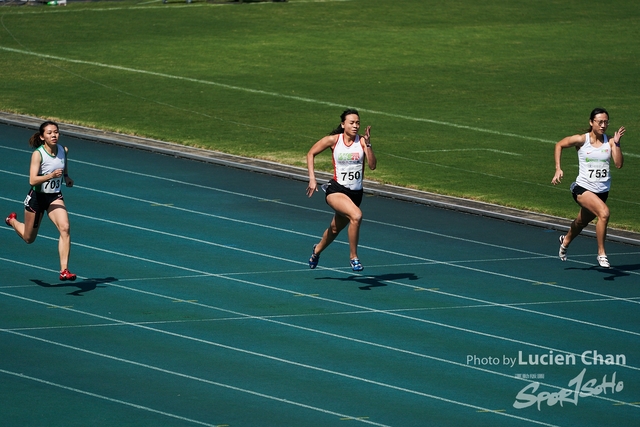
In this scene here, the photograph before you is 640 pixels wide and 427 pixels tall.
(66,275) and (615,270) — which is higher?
(66,275)

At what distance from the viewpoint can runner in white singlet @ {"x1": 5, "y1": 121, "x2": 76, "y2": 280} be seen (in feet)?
42.9

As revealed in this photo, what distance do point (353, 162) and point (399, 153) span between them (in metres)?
9.18

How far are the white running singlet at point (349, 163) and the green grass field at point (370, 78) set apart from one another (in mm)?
5524

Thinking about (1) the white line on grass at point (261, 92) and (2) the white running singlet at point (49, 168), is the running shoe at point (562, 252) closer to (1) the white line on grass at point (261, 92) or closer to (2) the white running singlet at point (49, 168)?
(2) the white running singlet at point (49, 168)

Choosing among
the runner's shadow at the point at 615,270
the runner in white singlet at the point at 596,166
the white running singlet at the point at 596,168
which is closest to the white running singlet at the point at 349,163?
the runner in white singlet at the point at 596,166

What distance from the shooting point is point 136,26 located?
125 ft

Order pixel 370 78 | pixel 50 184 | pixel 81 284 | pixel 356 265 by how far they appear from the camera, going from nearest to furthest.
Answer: pixel 50 184
pixel 356 265
pixel 81 284
pixel 370 78

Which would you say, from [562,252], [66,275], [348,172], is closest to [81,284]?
[66,275]

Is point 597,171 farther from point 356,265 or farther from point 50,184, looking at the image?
point 50,184

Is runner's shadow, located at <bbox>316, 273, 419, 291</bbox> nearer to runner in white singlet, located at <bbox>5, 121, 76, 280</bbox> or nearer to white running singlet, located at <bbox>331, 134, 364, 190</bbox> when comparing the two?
white running singlet, located at <bbox>331, 134, 364, 190</bbox>

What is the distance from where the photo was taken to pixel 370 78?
31.7 meters

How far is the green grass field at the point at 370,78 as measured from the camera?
22594 millimetres

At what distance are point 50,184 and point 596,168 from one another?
20.6 feet

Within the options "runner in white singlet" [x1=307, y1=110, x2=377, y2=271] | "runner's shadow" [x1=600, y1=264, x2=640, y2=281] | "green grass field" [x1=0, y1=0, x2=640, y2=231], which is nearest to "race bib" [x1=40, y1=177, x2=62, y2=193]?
"runner in white singlet" [x1=307, y1=110, x2=377, y2=271]
